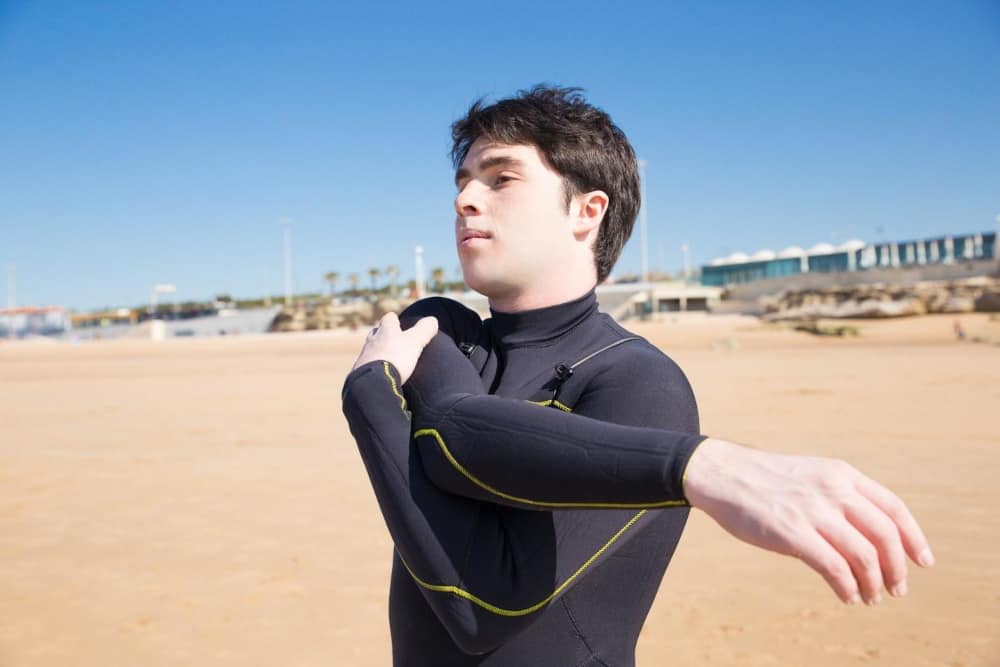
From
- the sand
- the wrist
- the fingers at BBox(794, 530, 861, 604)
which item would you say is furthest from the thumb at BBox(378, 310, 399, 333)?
the sand

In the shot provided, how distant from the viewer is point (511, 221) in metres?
1.50

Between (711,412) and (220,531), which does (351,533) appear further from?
(711,412)

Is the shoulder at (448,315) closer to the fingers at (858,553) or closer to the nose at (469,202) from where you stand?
the nose at (469,202)

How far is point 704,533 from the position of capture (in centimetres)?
641

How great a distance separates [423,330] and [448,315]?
155 millimetres

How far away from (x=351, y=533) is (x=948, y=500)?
5.51 metres

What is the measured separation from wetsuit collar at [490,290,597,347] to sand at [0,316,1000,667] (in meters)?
3.26

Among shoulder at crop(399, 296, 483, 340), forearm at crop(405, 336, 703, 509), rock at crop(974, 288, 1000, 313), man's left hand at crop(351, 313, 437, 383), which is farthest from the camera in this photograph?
Answer: rock at crop(974, 288, 1000, 313)

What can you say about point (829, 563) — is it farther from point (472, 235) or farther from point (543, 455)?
point (472, 235)

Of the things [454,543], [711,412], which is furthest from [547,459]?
[711,412]

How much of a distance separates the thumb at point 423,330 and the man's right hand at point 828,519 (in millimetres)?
721

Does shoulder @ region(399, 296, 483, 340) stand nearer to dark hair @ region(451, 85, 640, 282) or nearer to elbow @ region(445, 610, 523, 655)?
dark hair @ region(451, 85, 640, 282)

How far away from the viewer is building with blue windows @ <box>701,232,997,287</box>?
2343 inches

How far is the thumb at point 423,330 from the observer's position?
148 cm
